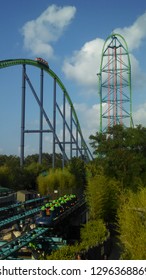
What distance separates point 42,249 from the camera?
42.7ft

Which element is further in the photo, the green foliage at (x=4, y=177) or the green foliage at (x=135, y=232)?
the green foliage at (x=4, y=177)

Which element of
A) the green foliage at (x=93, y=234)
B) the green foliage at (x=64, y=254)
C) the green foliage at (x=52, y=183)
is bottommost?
the green foliage at (x=93, y=234)

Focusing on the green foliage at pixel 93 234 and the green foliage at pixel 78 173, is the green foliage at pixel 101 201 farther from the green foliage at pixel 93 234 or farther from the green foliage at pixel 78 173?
the green foliage at pixel 78 173

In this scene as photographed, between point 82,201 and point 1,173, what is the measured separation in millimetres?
6363

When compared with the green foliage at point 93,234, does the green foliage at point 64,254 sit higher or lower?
higher

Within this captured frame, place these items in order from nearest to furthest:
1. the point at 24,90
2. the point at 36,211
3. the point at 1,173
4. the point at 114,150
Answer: the point at 36,211, the point at 114,150, the point at 1,173, the point at 24,90

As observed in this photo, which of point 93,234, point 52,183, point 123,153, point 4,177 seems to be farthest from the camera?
point 52,183

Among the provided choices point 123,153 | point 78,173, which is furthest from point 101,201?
point 78,173

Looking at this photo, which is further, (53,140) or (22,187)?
(53,140)

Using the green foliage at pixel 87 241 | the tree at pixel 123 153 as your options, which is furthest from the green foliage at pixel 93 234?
the tree at pixel 123 153

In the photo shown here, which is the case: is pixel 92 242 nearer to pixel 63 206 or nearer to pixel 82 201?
pixel 63 206

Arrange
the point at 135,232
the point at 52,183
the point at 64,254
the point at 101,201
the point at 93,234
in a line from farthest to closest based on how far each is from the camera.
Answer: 1. the point at 52,183
2. the point at 101,201
3. the point at 93,234
4. the point at 64,254
5. the point at 135,232

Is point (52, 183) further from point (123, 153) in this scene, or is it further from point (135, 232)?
point (135, 232)
